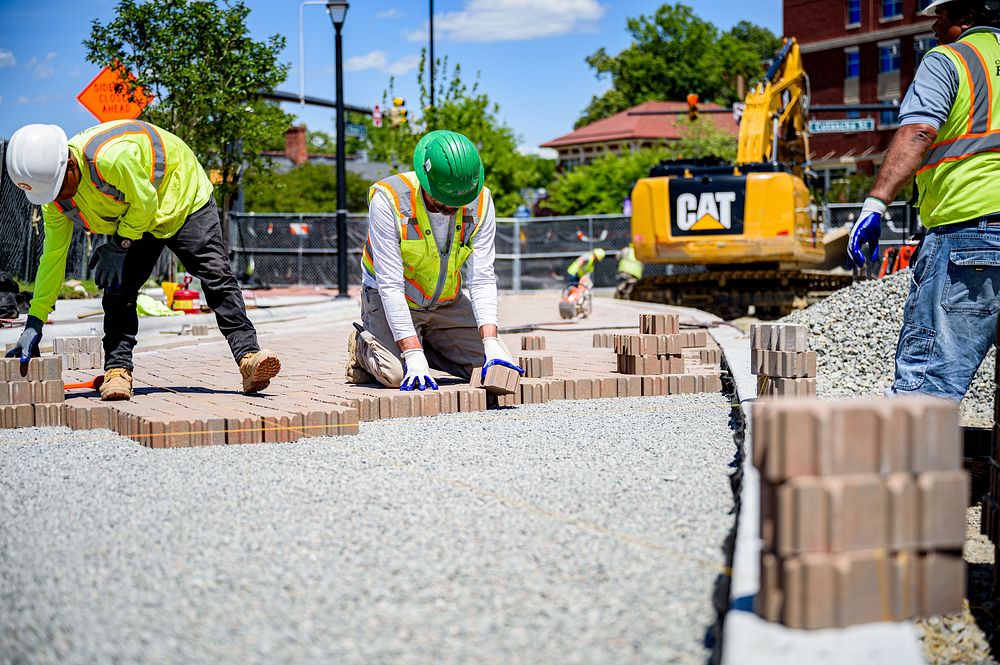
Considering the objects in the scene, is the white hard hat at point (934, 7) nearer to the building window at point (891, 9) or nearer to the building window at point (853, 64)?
the building window at point (891, 9)

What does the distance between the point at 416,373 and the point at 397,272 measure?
0.60 metres

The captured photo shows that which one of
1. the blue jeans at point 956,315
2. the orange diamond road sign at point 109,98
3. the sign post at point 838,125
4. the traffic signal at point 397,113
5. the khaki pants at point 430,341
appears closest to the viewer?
the blue jeans at point 956,315

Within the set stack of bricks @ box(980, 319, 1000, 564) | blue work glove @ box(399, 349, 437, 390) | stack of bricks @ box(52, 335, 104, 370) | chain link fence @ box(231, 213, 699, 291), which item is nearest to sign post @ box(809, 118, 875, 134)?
chain link fence @ box(231, 213, 699, 291)

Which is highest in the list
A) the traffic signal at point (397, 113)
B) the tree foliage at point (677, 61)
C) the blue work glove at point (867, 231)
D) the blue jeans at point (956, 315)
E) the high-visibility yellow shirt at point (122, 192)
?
the tree foliage at point (677, 61)

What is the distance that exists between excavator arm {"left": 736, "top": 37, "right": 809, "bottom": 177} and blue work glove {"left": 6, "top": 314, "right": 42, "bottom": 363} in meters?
13.8

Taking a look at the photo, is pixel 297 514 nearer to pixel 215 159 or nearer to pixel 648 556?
pixel 648 556

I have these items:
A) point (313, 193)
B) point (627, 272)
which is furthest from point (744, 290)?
point (313, 193)

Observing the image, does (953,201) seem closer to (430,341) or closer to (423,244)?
(423,244)

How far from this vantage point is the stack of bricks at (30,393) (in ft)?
18.9

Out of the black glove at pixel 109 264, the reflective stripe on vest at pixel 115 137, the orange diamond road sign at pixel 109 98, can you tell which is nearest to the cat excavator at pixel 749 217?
the orange diamond road sign at pixel 109 98

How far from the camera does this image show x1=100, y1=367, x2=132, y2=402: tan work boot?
6035 millimetres

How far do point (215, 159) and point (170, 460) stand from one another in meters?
16.0

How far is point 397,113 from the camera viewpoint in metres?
28.5

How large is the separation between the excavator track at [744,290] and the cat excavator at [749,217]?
18mm
